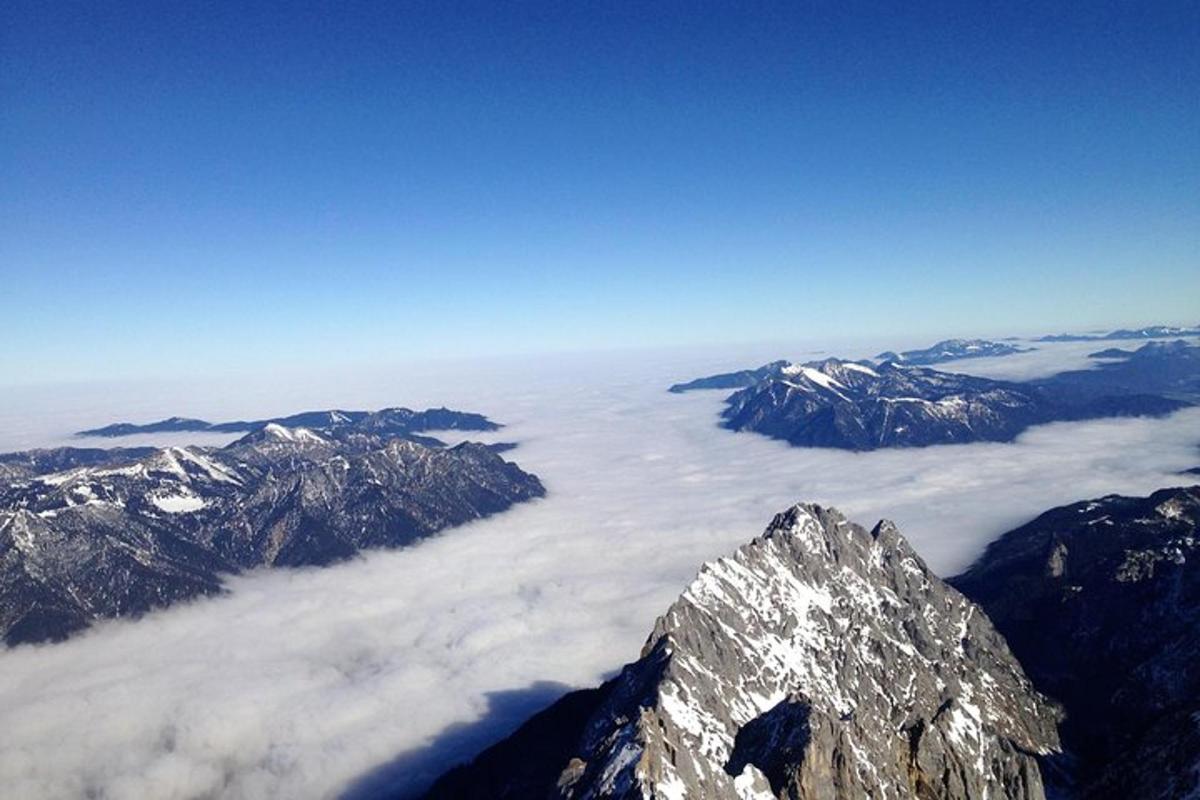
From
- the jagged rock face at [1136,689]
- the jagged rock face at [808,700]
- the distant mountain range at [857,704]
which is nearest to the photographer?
the jagged rock face at [808,700]

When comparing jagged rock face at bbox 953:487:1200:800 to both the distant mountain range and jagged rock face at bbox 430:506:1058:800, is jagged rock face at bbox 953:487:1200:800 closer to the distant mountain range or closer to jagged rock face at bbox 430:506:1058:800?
the distant mountain range

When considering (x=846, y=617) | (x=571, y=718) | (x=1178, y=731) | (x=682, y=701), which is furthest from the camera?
(x=846, y=617)

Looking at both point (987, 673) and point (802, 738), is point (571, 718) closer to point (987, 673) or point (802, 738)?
point (802, 738)

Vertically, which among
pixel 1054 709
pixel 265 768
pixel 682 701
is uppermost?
pixel 682 701

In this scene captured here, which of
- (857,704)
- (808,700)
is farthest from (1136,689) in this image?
(808,700)

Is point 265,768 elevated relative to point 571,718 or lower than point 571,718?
lower

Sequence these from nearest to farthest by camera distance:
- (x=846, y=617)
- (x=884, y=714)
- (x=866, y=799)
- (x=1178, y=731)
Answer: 1. (x=866, y=799)
2. (x=1178, y=731)
3. (x=884, y=714)
4. (x=846, y=617)

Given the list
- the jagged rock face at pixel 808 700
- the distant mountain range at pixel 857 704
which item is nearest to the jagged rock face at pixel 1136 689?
the distant mountain range at pixel 857 704

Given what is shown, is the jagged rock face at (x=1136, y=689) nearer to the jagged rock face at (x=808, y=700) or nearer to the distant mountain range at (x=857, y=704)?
the distant mountain range at (x=857, y=704)

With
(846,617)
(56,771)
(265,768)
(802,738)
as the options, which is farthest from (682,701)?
(56,771)
